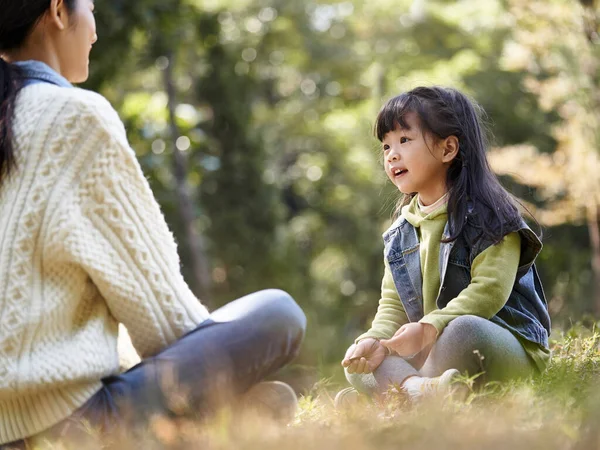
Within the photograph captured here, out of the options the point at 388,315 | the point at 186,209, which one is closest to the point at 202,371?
the point at 388,315

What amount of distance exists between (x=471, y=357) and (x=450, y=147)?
0.68 meters

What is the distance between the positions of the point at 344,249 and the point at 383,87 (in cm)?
345

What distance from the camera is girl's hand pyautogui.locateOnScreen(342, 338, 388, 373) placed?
239 cm

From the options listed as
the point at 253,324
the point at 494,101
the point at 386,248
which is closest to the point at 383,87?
the point at 494,101

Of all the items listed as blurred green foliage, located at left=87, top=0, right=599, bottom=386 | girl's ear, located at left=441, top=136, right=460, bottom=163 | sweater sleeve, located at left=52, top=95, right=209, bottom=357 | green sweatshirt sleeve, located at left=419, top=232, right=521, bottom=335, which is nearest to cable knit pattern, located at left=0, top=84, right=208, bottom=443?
sweater sleeve, located at left=52, top=95, right=209, bottom=357

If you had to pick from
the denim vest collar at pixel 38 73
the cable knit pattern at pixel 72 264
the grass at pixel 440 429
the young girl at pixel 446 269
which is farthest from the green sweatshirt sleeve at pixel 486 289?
the denim vest collar at pixel 38 73

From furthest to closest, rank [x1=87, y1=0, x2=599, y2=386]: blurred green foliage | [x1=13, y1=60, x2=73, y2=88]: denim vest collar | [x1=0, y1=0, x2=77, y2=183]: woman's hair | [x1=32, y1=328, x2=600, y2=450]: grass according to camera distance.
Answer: [x1=87, y1=0, x2=599, y2=386]: blurred green foliage < [x1=13, y1=60, x2=73, y2=88]: denim vest collar < [x1=0, y1=0, x2=77, y2=183]: woman's hair < [x1=32, y1=328, x2=600, y2=450]: grass

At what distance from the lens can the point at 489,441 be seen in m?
1.40

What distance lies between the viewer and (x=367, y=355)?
2.40 metres

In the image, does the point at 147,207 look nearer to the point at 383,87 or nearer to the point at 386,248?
the point at 386,248

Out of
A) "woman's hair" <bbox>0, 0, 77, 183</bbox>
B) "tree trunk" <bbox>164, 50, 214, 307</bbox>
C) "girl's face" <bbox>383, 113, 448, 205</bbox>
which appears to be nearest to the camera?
"woman's hair" <bbox>0, 0, 77, 183</bbox>

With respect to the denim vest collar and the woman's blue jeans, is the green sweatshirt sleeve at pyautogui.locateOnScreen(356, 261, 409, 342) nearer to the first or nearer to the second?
the woman's blue jeans

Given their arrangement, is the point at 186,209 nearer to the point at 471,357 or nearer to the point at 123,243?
the point at 471,357

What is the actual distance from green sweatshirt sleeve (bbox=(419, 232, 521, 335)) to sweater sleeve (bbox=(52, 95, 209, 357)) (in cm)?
70
